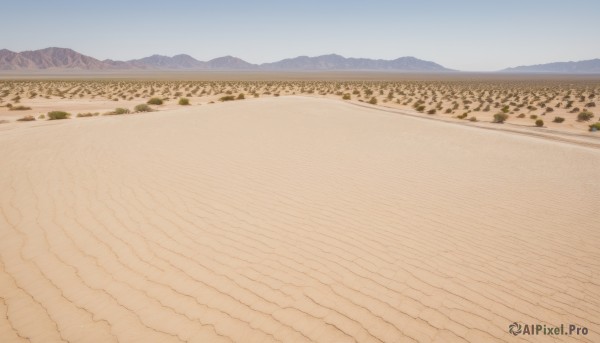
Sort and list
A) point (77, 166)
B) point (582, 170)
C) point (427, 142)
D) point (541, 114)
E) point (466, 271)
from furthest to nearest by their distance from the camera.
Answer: point (541, 114)
point (427, 142)
point (582, 170)
point (77, 166)
point (466, 271)

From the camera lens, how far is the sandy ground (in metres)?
3.02

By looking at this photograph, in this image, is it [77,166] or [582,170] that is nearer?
[77,166]

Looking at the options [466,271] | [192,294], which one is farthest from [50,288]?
[466,271]

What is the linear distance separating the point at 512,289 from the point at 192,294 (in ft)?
11.0

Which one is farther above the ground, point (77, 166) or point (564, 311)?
point (77, 166)

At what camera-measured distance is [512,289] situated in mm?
3570

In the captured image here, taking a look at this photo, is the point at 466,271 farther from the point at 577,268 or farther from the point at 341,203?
the point at 341,203

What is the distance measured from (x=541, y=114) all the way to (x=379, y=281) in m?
24.6

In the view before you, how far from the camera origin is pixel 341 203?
5.65 meters

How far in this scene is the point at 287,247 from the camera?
421 cm

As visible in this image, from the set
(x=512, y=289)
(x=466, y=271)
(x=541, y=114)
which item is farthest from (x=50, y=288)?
(x=541, y=114)

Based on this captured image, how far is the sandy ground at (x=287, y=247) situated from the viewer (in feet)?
9.92

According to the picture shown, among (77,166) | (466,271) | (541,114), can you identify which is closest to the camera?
(466,271)

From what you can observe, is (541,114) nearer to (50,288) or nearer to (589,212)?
(589,212)
